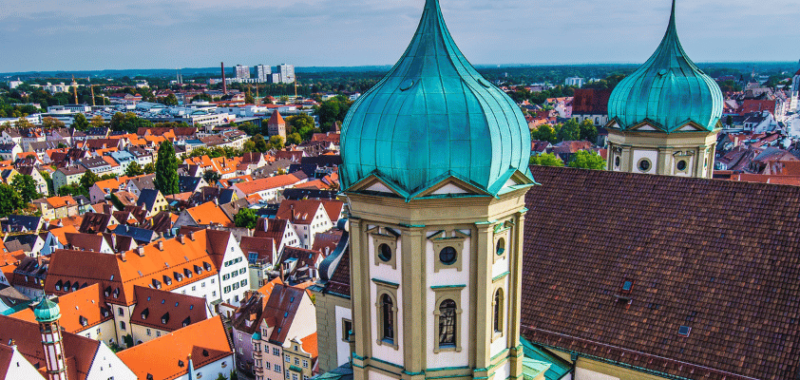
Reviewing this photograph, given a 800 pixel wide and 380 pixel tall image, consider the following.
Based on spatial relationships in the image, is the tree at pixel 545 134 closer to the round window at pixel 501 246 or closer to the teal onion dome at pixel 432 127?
the round window at pixel 501 246

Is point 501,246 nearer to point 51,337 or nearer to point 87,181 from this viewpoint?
point 51,337

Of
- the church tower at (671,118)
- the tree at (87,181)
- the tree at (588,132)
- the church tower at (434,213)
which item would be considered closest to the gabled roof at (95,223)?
the tree at (87,181)

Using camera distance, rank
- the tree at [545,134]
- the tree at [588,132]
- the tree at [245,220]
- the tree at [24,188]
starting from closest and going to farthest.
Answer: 1. the tree at [245,220]
2. the tree at [24,188]
3. the tree at [545,134]
4. the tree at [588,132]

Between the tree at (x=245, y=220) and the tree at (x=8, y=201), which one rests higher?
the tree at (x=245, y=220)

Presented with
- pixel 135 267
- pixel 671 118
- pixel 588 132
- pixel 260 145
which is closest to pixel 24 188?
pixel 260 145

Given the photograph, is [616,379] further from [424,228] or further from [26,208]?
[26,208]

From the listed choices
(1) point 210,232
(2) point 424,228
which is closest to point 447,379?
(2) point 424,228
